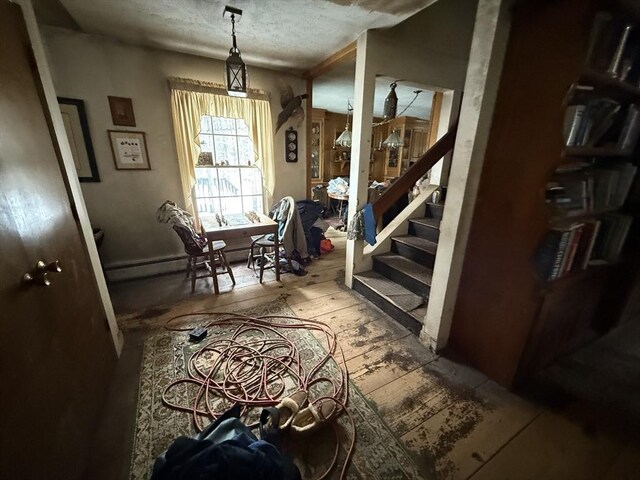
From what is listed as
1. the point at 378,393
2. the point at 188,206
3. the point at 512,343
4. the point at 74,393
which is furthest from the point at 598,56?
the point at 188,206

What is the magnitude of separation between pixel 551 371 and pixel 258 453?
1871mm

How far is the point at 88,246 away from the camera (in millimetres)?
1594

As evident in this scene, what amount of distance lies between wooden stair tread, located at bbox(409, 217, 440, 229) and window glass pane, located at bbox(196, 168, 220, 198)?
2.45 meters

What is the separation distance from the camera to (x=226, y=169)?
10.7 ft

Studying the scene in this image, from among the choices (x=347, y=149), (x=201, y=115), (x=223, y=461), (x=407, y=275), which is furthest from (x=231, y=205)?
(x=347, y=149)

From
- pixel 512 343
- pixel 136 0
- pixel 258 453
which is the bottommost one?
pixel 258 453

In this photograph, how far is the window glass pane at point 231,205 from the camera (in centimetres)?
334

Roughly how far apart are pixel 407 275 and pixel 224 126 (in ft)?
8.92

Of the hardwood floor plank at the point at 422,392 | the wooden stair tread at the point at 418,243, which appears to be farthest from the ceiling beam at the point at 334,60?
the hardwood floor plank at the point at 422,392

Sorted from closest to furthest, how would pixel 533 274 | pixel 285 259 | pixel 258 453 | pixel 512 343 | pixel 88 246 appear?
1. pixel 258 453
2. pixel 533 274
3. pixel 512 343
4. pixel 88 246
5. pixel 285 259

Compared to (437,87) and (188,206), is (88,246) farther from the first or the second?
(437,87)

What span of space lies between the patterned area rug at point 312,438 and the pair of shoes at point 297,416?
0.07 meters

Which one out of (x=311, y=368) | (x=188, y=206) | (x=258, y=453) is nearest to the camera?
(x=258, y=453)

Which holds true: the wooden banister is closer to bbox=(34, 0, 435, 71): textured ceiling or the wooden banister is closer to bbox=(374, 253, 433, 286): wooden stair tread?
bbox=(374, 253, 433, 286): wooden stair tread
